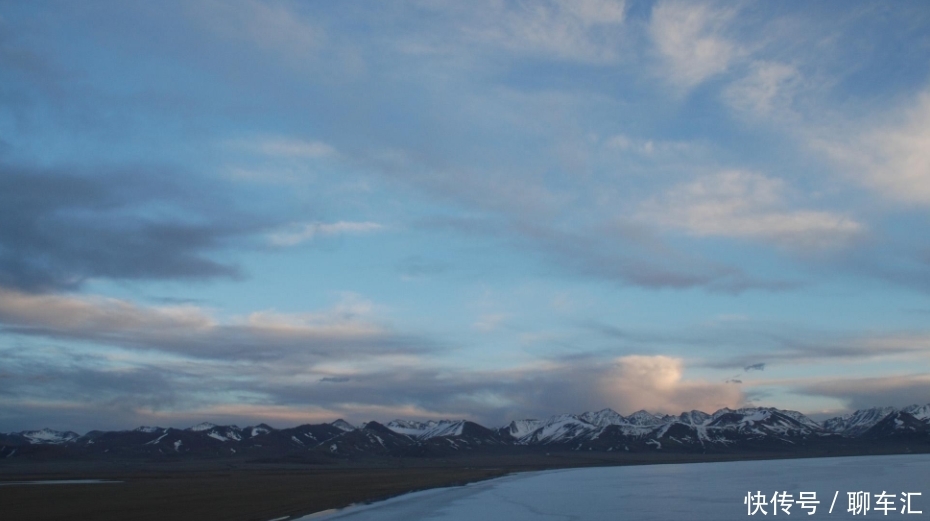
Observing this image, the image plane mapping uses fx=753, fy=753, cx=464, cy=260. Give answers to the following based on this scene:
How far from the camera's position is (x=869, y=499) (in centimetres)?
6212

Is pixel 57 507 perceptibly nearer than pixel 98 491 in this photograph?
Yes

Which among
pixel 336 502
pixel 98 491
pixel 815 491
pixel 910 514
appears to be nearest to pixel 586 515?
pixel 910 514

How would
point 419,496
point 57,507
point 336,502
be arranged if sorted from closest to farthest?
point 57,507 < point 336,502 < point 419,496

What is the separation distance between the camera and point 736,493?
235 feet

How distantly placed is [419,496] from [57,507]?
1295 inches

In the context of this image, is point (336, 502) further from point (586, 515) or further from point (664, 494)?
point (664, 494)

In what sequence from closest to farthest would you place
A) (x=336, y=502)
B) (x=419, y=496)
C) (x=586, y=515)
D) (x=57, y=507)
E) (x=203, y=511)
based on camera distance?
1. (x=586, y=515)
2. (x=203, y=511)
3. (x=57, y=507)
4. (x=336, y=502)
5. (x=419, y=496)

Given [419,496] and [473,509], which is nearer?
[473,509]

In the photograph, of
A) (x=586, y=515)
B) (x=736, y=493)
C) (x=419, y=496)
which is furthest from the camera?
(x=419, y=496)

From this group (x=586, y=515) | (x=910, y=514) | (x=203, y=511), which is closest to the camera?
(x=910, y=514)

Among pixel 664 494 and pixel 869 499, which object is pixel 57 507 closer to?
pixel 664 494

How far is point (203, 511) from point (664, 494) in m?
42.1

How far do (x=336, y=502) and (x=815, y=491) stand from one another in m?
46.0

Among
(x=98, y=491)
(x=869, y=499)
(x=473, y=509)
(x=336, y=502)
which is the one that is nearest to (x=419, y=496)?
(x=336, y=502)
